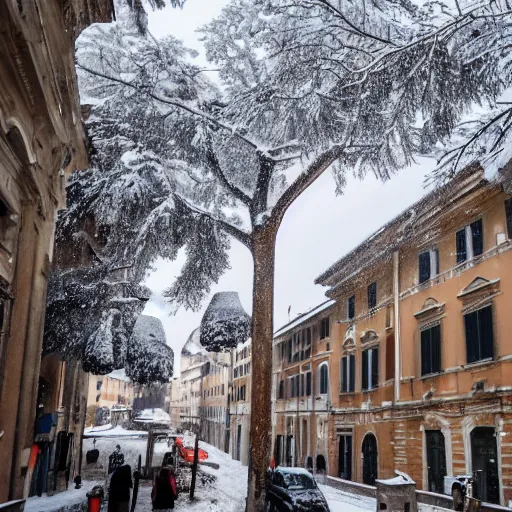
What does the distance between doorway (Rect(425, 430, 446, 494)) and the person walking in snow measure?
4787mm

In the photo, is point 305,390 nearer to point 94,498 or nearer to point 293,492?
point 293,492

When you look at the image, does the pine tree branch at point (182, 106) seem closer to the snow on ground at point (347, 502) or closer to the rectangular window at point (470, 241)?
the rectangular window at point (470, 241)

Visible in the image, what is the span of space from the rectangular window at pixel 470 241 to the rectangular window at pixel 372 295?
2.68 m

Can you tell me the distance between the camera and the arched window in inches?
564

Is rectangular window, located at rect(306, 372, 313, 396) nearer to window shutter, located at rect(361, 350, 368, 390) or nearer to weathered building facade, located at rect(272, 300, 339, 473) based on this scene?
weathered building facade, located at rect(272, 300, 339, 473)

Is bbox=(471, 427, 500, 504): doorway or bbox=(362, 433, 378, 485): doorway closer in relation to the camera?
bbox=(471, 427, 500, 504): doorway

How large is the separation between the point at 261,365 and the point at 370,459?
3.74 m

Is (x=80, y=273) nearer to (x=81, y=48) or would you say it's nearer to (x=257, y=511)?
(x=81, y=48)

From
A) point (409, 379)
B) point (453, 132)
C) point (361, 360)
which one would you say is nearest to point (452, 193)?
point (453, 132)

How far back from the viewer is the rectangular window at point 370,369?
41.5ft

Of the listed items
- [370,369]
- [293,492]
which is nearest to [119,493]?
[293,492]

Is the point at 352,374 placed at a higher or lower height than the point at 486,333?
lower

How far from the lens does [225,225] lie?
12.3 m

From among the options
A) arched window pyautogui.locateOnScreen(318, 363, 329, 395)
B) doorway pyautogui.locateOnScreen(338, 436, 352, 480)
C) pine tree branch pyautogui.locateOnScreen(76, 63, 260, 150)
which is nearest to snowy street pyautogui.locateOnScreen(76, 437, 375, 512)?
doorway pyautogui.locateOnScreen(338, 436, 352, 480)
